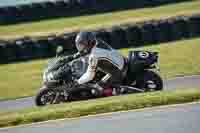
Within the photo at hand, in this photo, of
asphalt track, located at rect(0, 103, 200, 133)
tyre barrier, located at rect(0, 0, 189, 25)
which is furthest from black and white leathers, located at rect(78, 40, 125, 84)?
tyre barrier, located at rect(0, 0, 189, 25)

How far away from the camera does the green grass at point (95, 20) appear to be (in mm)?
26117

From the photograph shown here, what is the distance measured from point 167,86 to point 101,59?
1.72 m

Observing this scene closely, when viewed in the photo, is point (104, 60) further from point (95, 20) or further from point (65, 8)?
point (65, 8)

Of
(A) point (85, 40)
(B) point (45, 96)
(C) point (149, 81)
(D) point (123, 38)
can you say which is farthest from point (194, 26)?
(B) point (45, 96)

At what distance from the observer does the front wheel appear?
11.8m

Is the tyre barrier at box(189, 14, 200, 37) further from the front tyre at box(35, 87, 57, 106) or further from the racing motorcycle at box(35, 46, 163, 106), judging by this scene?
the front tyre at box(35, 87, 57, 106)

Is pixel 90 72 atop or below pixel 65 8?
below

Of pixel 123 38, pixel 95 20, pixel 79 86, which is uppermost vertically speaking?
pixel 95 20

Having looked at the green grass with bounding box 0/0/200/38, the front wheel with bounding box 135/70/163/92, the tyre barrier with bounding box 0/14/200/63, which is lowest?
the front wheel with bounding box 135/70/163/92

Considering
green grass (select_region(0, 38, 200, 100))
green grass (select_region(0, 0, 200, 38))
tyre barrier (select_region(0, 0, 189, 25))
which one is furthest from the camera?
tyre barrier (select_region(0, 0, 189, 25))

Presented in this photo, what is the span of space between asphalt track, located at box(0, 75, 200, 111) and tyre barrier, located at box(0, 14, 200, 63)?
6.29m

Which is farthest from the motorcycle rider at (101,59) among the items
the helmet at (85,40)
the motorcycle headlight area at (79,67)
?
the motorcycle headlight area at (79,67)

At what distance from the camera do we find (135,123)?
8328 millimetres

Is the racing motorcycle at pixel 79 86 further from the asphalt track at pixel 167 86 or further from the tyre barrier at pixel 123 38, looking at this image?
the tyre barrier at pixel 123 38
